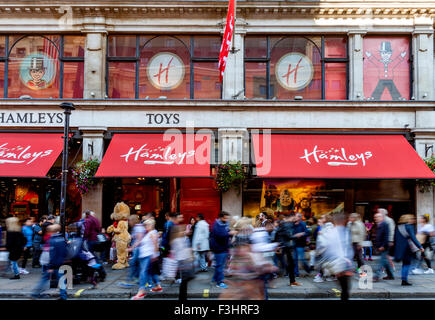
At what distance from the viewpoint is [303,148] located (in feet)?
47.7

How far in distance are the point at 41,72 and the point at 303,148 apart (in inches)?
455

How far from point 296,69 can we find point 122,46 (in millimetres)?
7572

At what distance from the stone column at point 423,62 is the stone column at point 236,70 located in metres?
7.25

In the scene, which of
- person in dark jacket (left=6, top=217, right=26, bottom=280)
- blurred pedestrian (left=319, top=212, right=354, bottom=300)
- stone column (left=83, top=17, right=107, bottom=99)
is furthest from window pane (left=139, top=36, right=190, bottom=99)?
blurred pedestrian (left=319, top=212, right=354, bottom=300)

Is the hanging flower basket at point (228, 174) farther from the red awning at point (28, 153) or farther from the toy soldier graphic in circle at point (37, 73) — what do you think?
the toy soldier graphic in circle at point (37, 73)

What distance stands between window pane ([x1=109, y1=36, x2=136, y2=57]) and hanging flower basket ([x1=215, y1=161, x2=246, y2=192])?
6377 mm

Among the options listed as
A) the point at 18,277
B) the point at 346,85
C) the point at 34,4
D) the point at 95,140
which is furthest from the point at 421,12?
the point at 18,277

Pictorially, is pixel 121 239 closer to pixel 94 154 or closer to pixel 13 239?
pixel 13 239

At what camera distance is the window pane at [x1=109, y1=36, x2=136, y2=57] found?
51.9ft

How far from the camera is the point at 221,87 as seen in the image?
15.7 meters

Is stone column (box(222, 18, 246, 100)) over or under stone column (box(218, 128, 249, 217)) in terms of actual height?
over

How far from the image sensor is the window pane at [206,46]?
1580 cm

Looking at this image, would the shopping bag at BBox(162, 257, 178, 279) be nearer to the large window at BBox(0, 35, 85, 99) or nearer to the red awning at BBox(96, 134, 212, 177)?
the red awning at BBox(96, 134, 212, 177)

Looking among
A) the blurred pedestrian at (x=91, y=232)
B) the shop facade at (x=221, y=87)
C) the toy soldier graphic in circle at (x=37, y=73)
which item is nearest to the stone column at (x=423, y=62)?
A: the shop facade at (x=221, y=87)
